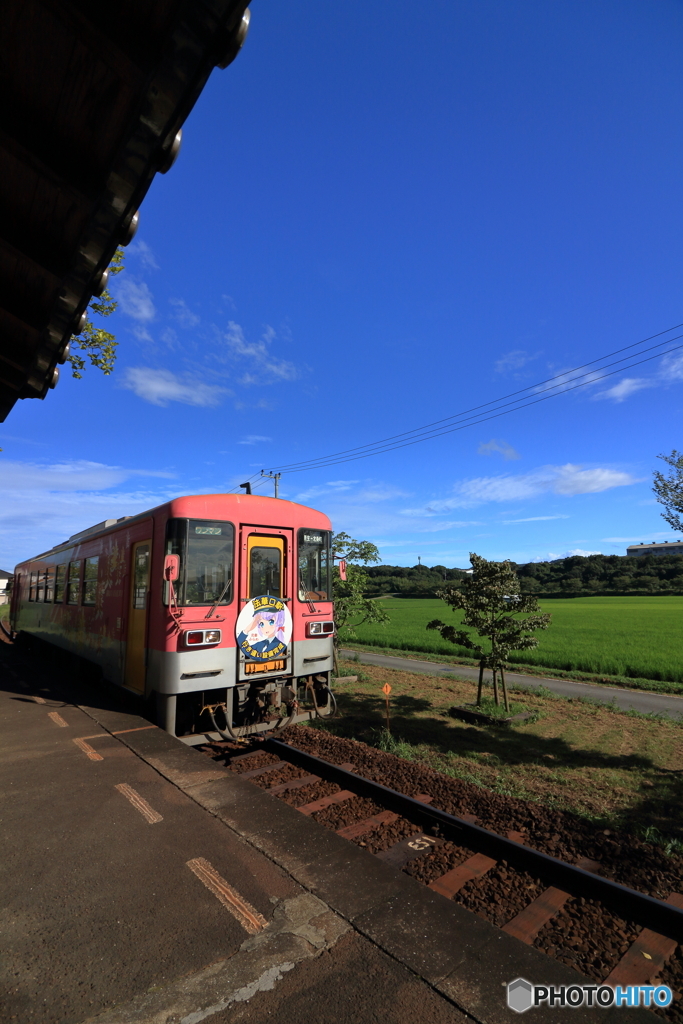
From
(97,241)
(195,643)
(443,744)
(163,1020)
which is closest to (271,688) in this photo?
(195,643)

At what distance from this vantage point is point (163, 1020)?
2.29 m

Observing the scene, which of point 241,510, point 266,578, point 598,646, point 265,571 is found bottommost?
point 598,646

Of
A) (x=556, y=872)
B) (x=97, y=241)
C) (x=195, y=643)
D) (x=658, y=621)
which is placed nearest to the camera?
(x=97, y=241)

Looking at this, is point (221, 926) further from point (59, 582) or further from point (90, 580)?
point (59, 582)

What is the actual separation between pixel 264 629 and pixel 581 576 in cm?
10077

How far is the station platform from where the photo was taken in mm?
2412

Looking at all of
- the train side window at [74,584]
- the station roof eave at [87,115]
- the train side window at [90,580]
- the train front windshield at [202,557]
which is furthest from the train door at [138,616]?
the station roof eave at [87,115]

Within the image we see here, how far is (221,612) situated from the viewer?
270 inches

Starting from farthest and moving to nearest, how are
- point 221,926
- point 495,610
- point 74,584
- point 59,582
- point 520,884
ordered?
point 59,582
point 74,584
point 495,610
point 520,884
point 221,926

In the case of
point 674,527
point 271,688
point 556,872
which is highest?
point 674,527

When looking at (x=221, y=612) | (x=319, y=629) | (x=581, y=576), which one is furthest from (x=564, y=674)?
(x=581, y=576)

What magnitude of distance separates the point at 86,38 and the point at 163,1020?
14.2 ft

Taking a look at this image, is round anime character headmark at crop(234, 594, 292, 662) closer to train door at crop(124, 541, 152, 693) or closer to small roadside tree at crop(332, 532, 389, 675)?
train door at crop(124, 541, 152, 693)

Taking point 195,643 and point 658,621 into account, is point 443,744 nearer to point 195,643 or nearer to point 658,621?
point 195,643
